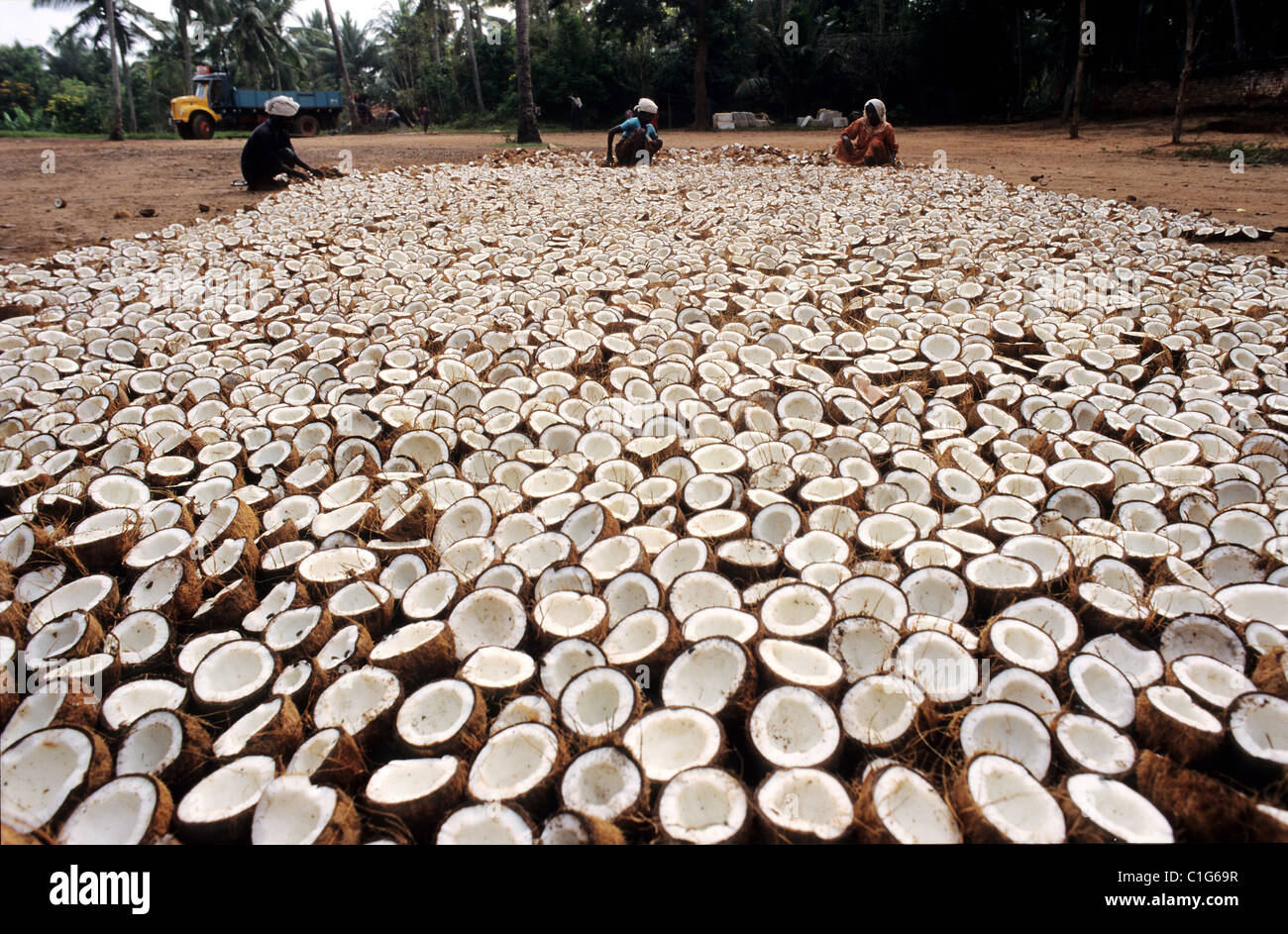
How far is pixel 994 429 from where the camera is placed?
101 inches

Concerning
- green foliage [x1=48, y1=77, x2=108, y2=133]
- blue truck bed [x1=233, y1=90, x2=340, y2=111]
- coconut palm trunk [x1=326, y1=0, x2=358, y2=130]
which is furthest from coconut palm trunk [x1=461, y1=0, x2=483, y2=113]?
Answer: green foliage [x1=48, y1=77, x2=108, y2=133]

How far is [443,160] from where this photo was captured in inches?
443

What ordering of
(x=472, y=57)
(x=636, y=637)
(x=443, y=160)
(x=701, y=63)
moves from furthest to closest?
(x=472, y=57) < (x=701, y=63) < (x=443, y=160) < (x=636, y=637)

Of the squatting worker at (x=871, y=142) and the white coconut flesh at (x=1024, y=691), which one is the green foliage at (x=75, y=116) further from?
the white coconut flesh at (x=1024, y=691)

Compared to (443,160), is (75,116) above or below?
above

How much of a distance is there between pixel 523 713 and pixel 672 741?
0.34 m

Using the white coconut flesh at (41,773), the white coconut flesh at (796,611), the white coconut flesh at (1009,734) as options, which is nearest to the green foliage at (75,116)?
the white coconut flesh at (41,773)

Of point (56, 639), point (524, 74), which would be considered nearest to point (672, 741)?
point (56, 639)

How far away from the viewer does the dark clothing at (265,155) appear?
25.3 feet

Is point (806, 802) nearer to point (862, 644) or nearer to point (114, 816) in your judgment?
point (862, 644)

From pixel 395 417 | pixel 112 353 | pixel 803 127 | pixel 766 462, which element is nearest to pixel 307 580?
pixel 395 417

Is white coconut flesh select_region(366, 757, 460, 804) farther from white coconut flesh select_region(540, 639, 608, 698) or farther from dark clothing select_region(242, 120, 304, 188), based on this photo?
dark clothing select_region(242, 120, 304, 188)

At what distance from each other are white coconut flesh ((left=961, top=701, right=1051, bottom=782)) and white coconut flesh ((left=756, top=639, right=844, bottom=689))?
0.29 m

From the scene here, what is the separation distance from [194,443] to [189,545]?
2.39 feet
